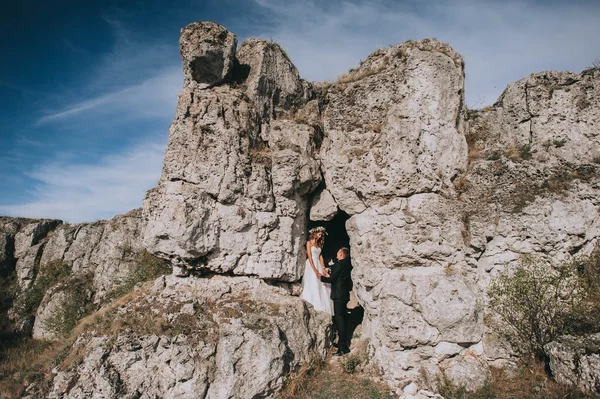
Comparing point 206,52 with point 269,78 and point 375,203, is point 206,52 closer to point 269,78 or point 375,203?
point 269,78

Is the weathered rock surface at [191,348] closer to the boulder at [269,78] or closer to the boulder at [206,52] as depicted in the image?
the boulder at [269,78]

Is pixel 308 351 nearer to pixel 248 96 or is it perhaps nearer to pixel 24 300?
pixel 248 96

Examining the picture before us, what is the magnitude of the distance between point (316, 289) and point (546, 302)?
6.21 meters

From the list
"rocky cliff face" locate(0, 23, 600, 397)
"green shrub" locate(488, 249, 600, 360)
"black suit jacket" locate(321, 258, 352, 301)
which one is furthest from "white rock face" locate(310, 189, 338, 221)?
"green shrub" locate(488, 249, 600, 360)

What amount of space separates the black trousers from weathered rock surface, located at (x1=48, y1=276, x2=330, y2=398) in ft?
2.15

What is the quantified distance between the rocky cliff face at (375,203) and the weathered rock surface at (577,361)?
1259mm

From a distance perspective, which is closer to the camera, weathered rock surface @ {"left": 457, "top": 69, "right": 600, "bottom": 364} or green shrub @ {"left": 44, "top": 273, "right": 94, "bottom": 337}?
weathered rock surface @ {"left": 457, "top": 69, "right": 600, "bottom": 364}

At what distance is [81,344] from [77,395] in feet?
4.90

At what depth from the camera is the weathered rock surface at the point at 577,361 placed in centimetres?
752

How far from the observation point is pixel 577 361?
25.8 ft

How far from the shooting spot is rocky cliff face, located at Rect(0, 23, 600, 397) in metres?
9.50

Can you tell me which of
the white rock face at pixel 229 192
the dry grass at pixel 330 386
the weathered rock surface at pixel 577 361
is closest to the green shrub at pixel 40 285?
the white rock face at pixel 229 192

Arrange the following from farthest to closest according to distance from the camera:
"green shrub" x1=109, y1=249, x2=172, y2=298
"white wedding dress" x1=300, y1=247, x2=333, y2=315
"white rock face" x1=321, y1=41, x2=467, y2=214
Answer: "green shrub" x1=109, y1=249, x2=172, y2=298, "white wedding dress" x1=300, y1=247, x2=333, y2=315, "white rock face" x1=321, y1=41, x2=467, y2=214

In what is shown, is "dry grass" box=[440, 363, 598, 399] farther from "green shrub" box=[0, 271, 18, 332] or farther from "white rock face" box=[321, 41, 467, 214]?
"green shrub" box=[0, 271, 18, 332]
